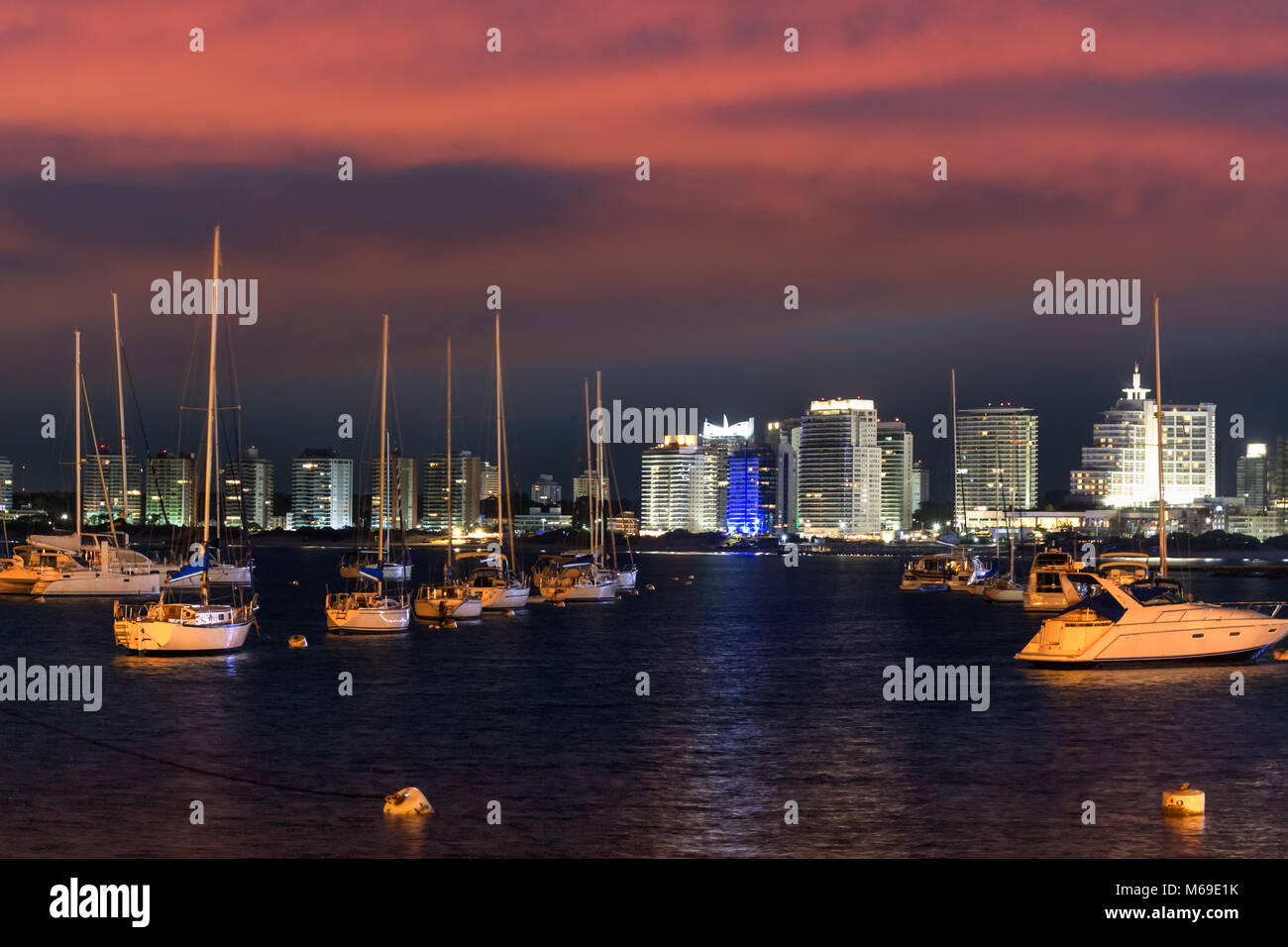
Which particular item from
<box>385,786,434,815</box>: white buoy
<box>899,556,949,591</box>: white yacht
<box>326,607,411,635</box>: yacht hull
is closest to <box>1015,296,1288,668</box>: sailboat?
<box>326,607,411,635</box>: yacht hull

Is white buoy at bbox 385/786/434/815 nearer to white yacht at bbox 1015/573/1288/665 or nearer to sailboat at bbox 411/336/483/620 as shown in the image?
white yacht at bbox 1015/573/1288/665

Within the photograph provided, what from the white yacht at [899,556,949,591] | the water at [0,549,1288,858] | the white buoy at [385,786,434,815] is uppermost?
the white buoy at [385,786,434,815]

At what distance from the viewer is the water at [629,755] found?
29453mm

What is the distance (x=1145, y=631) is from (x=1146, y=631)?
0.14 ft

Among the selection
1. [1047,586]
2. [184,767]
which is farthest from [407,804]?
[1047,586]

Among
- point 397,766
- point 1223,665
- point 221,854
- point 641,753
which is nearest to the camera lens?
point 221,854

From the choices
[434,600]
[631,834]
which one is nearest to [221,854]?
[631,834]

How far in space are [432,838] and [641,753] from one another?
1359 centimetres

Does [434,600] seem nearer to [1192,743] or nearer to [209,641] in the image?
[209,641]

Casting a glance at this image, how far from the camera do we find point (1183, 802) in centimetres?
3177

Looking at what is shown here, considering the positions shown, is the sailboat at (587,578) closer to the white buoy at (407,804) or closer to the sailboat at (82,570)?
the sailboat at (82,570)

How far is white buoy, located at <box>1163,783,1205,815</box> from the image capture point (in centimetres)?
3153

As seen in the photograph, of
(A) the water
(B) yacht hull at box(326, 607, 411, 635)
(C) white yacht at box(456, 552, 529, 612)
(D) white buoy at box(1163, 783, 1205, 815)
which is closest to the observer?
(A) the water

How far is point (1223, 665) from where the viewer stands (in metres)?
62.9
